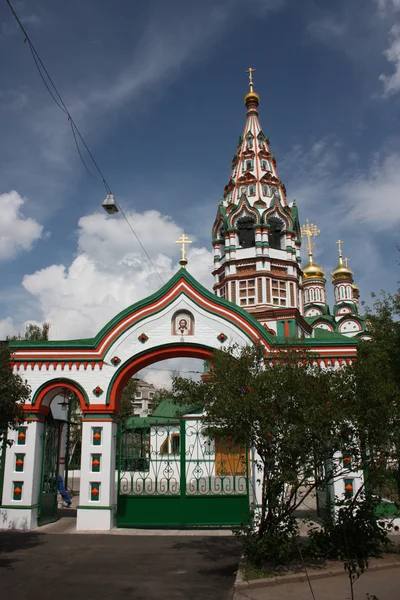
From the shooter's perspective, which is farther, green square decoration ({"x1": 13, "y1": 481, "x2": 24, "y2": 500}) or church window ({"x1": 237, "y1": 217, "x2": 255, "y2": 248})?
church window ({"x1": 237, "y1": 217, "x2": 255, "y2": 248})

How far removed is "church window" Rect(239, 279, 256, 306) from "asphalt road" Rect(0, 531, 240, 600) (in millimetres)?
22124

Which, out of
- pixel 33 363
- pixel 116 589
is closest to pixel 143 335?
pixel 33 363

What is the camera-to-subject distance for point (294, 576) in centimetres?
768

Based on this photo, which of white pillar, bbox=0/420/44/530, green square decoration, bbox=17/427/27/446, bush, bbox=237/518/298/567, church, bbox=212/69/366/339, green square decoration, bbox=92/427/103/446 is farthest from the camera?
church, bbox=212/69/366/339

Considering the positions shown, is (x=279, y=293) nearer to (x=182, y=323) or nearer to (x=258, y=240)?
(x=258, y=240)

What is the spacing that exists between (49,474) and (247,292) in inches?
834

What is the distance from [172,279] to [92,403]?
12.5 feet

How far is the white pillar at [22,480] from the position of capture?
1272cm

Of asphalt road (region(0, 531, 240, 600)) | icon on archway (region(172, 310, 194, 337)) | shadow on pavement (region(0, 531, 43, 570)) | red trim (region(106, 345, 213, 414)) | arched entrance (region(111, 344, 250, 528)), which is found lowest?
asphalt road (region(0, 531, 240, 600))

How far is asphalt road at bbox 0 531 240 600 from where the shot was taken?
296 inches

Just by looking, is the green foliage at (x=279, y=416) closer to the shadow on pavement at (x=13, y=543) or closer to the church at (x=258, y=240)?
the shadow on pavement at (x=13, y=543)

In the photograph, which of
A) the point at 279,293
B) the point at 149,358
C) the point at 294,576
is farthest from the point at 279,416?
the point at 279,293

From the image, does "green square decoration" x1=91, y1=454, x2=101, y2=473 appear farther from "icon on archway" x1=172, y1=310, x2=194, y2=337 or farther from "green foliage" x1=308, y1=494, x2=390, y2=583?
"green foliage" x1=308, y1=494, x2=390, y2=583

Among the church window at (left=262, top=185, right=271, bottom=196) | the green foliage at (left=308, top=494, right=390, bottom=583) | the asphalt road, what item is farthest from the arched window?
the green foliage at (left=308, top=494, right=390, bottom=583)
